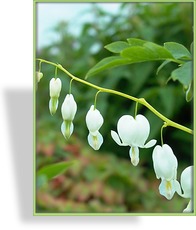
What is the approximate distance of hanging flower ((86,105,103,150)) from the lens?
1018 mm

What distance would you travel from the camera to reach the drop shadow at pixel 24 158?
4.38 feet

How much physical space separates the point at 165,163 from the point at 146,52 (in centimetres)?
21

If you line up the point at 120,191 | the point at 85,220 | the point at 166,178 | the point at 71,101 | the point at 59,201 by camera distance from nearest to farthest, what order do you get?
the point at 166,178 < the point at 71,101 < the point at 85,220 < the point at 59,201 < the point at 120,191

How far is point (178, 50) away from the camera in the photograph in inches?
36.1

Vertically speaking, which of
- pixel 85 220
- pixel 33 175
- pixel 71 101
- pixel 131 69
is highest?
pixel 131 69

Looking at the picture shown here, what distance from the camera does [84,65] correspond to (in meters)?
1.70

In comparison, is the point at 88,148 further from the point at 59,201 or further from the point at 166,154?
the point at 166,154

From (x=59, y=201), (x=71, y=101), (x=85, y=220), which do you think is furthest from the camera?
(x=59, y=201)

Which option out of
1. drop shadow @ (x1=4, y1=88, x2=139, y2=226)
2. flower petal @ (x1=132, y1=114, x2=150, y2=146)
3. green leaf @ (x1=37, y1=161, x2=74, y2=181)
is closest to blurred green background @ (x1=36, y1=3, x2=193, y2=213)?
drop shadow @ (x1=4, y1=88, x2=139, y2=226)

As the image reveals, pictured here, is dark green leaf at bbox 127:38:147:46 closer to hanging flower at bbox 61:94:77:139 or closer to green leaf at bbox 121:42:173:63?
green leaf at bbox 121:42:173:63

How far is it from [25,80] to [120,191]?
0.59m

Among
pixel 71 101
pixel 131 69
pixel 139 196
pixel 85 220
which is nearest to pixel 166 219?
pixel 85 220

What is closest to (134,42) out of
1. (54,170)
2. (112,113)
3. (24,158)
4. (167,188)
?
(167,188)

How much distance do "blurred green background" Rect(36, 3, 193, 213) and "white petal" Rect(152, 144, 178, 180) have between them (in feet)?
1.60
